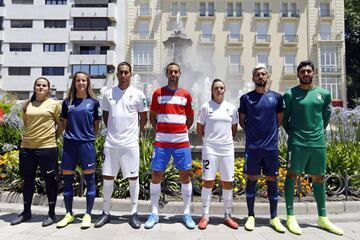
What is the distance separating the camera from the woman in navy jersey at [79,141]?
4.91 m

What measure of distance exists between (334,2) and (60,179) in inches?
1740

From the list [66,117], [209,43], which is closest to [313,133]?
[66,117]

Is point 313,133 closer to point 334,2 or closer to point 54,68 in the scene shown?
point 54,68

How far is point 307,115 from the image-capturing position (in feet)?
16.0

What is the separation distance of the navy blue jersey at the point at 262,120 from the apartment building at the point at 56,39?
3671 centimetres

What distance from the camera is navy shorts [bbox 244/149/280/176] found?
15.9 ft

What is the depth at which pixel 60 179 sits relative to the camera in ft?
20.8

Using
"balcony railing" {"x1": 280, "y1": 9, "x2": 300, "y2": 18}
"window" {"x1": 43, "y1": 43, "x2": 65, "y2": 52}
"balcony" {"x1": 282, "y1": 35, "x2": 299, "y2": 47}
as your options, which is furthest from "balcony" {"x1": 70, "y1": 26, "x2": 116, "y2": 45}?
"balcony railing" {"x1": 280, "y1": 9, "x2": 300, "y2": 18}

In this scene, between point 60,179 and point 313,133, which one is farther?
point 60,179

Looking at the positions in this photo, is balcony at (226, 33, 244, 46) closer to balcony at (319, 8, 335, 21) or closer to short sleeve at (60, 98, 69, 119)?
balcony at (319, 8, 335, 21)

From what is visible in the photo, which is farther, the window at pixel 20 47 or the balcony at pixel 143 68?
the window at pixel 20 47

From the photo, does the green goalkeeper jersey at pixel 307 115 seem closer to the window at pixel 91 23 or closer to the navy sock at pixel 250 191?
the navy sock at pixel 250 191

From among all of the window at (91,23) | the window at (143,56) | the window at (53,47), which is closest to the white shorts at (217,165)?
the window at (143,56)

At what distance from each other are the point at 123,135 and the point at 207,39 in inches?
1506
